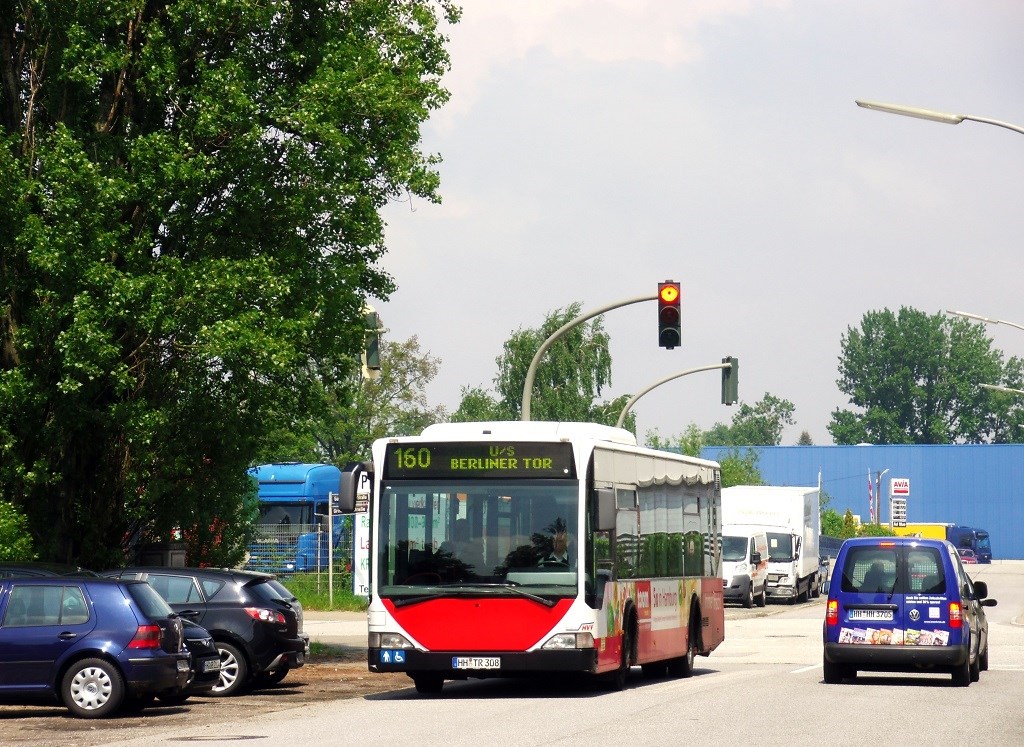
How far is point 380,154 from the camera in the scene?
25703 millimetres

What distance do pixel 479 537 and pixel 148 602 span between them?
3650 millimetres

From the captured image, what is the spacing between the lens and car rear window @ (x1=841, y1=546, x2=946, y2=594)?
68.5 feet

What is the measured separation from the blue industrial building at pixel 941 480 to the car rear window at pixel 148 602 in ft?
328

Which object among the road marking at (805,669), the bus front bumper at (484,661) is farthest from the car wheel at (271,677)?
the road marking at (805,669)

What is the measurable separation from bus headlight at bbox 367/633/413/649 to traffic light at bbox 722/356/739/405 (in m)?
21.2

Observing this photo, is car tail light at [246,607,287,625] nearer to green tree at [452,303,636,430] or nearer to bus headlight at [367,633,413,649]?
bus headlight at [367,633,413,649]

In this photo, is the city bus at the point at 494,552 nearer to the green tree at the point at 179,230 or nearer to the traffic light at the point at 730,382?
the green tree at the point at 179,230

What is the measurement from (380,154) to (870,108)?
7.83 metres

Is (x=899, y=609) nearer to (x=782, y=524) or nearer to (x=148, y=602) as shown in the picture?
(x=148, y=602)

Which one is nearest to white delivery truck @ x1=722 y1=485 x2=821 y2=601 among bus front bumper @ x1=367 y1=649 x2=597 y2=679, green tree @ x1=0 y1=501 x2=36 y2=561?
green tree @ x1=0 y1=501 x2=36 y2=561

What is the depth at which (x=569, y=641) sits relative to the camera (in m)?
18.5

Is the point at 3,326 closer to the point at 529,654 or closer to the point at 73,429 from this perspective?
the point at 73,429

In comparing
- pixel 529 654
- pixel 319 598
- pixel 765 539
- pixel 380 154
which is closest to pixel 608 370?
pixel 765 539

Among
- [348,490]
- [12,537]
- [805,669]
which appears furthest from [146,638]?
[805,669]
